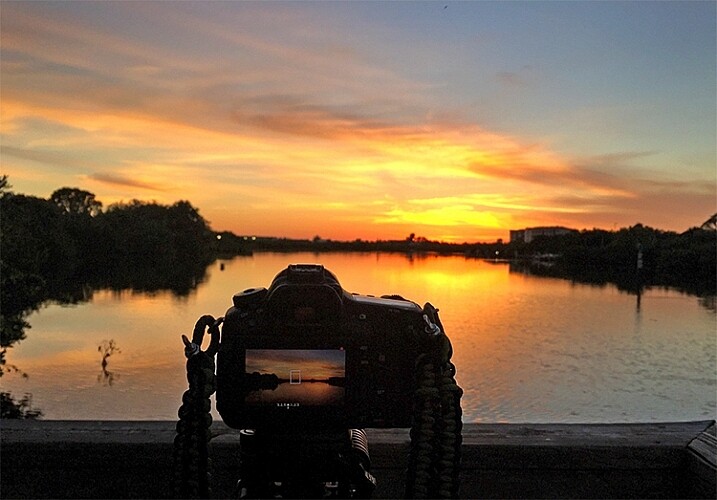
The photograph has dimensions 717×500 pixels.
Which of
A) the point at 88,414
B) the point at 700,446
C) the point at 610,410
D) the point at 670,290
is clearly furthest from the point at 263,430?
the point at 670,290

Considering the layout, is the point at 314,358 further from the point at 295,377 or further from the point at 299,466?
the point at 299,466

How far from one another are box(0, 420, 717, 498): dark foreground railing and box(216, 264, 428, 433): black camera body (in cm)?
32

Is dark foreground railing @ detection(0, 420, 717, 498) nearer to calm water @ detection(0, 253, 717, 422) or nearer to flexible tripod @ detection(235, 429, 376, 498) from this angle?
flexible tripod @ detection(235, 429, 376, 498)

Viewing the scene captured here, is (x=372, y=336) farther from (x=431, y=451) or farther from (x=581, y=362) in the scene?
(x=581, y=362)

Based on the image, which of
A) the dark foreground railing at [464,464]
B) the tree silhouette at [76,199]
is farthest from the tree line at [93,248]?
the dark foreground railing at [464,464]

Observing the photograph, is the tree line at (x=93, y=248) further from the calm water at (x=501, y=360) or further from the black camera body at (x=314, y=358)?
the black camera body at (x=314, y=358)

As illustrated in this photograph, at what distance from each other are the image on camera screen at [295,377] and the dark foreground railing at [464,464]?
1.13 ft

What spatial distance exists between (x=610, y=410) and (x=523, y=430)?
1223 centimetres

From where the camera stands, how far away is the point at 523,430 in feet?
5.04

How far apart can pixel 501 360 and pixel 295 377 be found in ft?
52.8

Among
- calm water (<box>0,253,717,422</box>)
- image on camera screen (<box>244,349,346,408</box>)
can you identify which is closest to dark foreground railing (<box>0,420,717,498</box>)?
image on camera screen (<box>244,349,346,408</box>)

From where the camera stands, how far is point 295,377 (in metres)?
1.12

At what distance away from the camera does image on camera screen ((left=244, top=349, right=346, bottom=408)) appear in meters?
1.12

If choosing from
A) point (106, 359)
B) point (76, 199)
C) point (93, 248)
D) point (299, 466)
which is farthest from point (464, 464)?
point (76, 199)
